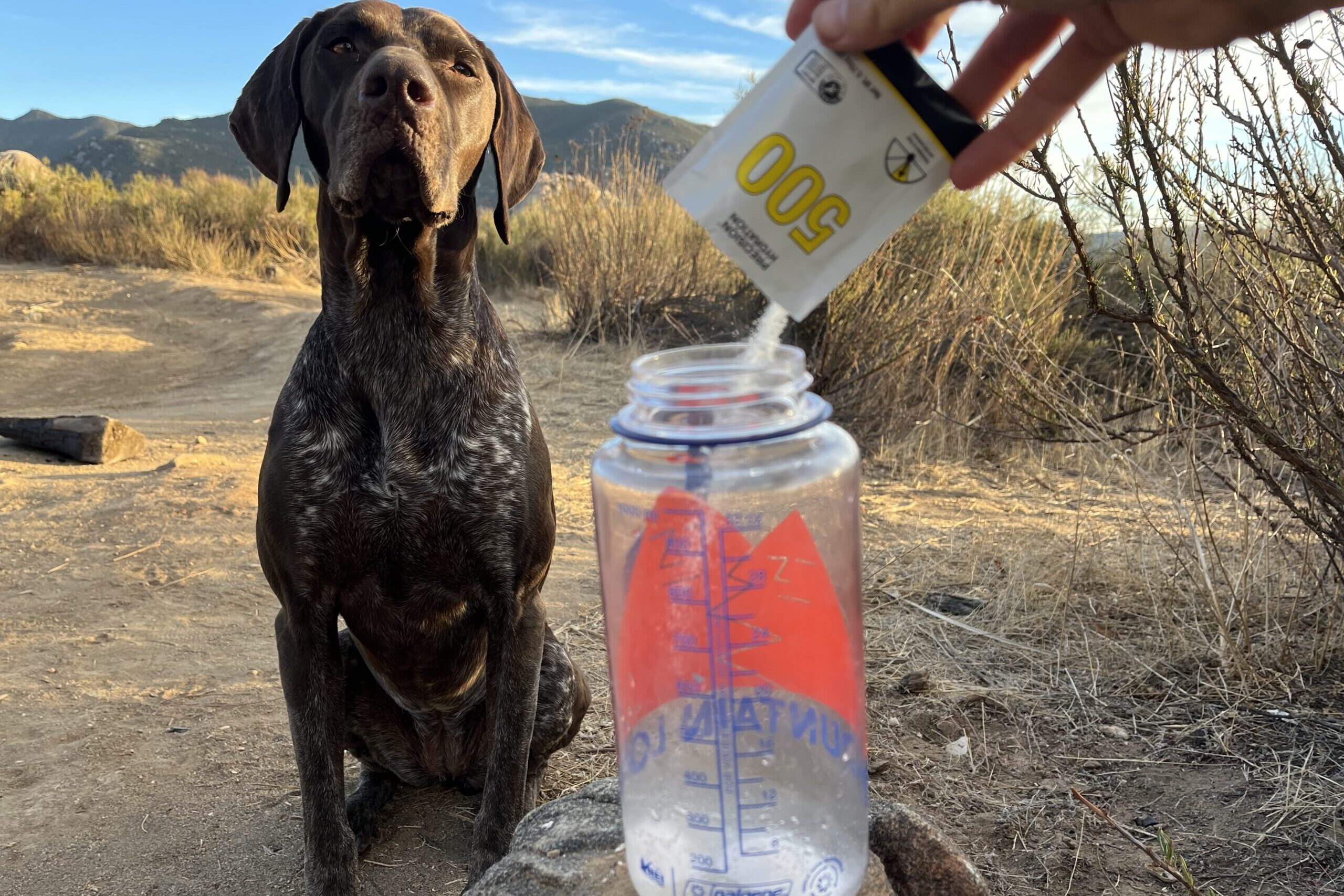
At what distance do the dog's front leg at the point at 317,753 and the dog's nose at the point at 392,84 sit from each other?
1356 millimetres

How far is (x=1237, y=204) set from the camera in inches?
128

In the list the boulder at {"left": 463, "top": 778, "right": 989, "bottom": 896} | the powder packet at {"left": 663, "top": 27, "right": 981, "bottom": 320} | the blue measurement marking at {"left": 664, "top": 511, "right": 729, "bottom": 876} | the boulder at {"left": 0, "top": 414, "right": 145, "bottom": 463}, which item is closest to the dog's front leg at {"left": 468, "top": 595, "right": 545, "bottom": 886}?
the boulder at {"left": 463, "top": 778, "right": 989, "bottom": 896}

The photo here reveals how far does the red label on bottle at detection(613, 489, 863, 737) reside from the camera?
5.03 ft

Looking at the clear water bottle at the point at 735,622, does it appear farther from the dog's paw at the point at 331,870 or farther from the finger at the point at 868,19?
the dog's paw at the point at 331,870

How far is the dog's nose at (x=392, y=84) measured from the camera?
267 cm

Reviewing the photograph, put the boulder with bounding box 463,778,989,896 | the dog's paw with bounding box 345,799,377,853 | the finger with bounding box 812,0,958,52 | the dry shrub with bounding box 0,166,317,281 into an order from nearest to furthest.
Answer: the finger with bounding box 812,0,958,52 < the boulder with bounding box 463,778,989,896 < the dog's paw with bounding box 345,799,377,853 < the dry shrub with bounding box 0,166,317,281

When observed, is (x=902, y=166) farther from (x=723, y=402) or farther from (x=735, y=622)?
(x=735, y=622)

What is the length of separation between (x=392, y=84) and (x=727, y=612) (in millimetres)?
1850

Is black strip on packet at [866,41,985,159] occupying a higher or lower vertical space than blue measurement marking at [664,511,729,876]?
higher

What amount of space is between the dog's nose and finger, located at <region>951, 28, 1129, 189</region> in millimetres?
1692

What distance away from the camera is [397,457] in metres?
2.76

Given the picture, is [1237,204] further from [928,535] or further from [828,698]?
[928,535]

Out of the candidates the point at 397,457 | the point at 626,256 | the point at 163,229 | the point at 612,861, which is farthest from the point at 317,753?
the point at 163,229

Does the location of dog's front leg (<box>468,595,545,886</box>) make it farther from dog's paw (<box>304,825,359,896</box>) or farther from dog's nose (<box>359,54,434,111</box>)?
dog's nose (<box>359,54,434,111</box>)
